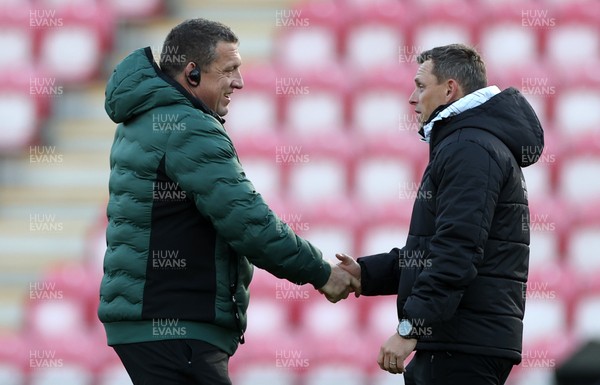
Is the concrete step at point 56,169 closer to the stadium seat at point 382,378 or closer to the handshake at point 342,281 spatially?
the stadium seat at point 382,378

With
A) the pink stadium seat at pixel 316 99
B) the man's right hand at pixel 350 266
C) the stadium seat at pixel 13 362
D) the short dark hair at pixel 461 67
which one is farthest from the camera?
the pink stadium seat at pixel 316 99

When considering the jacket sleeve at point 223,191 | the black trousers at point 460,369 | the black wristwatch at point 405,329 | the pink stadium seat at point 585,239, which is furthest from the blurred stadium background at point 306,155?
the jacket sleeve at point 223,191

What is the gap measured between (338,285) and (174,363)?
0.72 metres

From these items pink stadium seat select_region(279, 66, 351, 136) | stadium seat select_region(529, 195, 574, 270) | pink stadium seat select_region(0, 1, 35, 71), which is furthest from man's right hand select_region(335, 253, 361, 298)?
pink stadium seat select_region(0, 1, 35, 71)

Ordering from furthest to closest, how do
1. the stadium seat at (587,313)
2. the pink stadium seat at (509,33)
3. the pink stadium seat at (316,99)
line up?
the pink stadium seat at (509,33)
the pink stadium seat at (316,99)
the stadium seat at (587,313)

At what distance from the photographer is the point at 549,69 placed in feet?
24.2

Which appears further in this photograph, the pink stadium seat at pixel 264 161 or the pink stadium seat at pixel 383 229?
the pink stadium seat at pixel 264 161

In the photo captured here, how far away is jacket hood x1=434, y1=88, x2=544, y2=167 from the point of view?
3688 millimetres

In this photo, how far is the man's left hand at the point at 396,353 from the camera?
362 cm

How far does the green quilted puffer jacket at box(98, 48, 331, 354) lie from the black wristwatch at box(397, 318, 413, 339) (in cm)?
40

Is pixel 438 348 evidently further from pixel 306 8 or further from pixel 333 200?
pixel 306 8

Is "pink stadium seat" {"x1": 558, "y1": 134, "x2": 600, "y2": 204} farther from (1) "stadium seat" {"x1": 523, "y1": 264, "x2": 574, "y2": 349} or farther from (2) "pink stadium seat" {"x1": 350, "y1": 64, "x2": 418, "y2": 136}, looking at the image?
(2) "pink stadium seat" {"x1": 350, "y1": 64, "x2": 418, "y2": 136}

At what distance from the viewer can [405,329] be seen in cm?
362

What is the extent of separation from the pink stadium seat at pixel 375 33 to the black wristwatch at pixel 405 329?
4.12 meters
